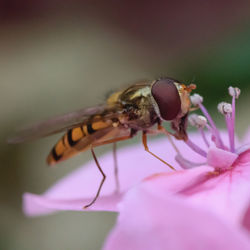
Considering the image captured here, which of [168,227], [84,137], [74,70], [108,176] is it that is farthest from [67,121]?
[74,70]

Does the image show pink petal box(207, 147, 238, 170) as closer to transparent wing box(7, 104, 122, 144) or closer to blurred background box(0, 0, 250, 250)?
transparent wing box(7, 104, 122, 144)

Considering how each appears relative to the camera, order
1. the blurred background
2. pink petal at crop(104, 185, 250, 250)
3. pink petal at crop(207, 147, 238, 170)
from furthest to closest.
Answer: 1. the blurred background
2. pink petal at crop(207, 147, 238, 170)
3. pink petal at crop(104, 185, 250, 250)

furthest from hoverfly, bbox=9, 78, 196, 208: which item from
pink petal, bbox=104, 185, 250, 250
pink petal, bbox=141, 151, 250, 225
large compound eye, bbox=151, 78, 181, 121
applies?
pink petal, bbox=104, 185, 250, 250

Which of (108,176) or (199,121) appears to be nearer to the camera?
(199,121)

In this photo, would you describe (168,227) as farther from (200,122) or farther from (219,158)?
(200,122)

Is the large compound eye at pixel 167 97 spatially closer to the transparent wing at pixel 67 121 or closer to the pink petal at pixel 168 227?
the transparent wing at pixel 67 121

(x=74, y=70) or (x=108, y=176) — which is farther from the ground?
(x=74, y=70)

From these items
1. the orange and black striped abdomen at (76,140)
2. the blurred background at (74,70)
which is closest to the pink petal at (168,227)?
the orange and black striped abdomen at (76,140)
